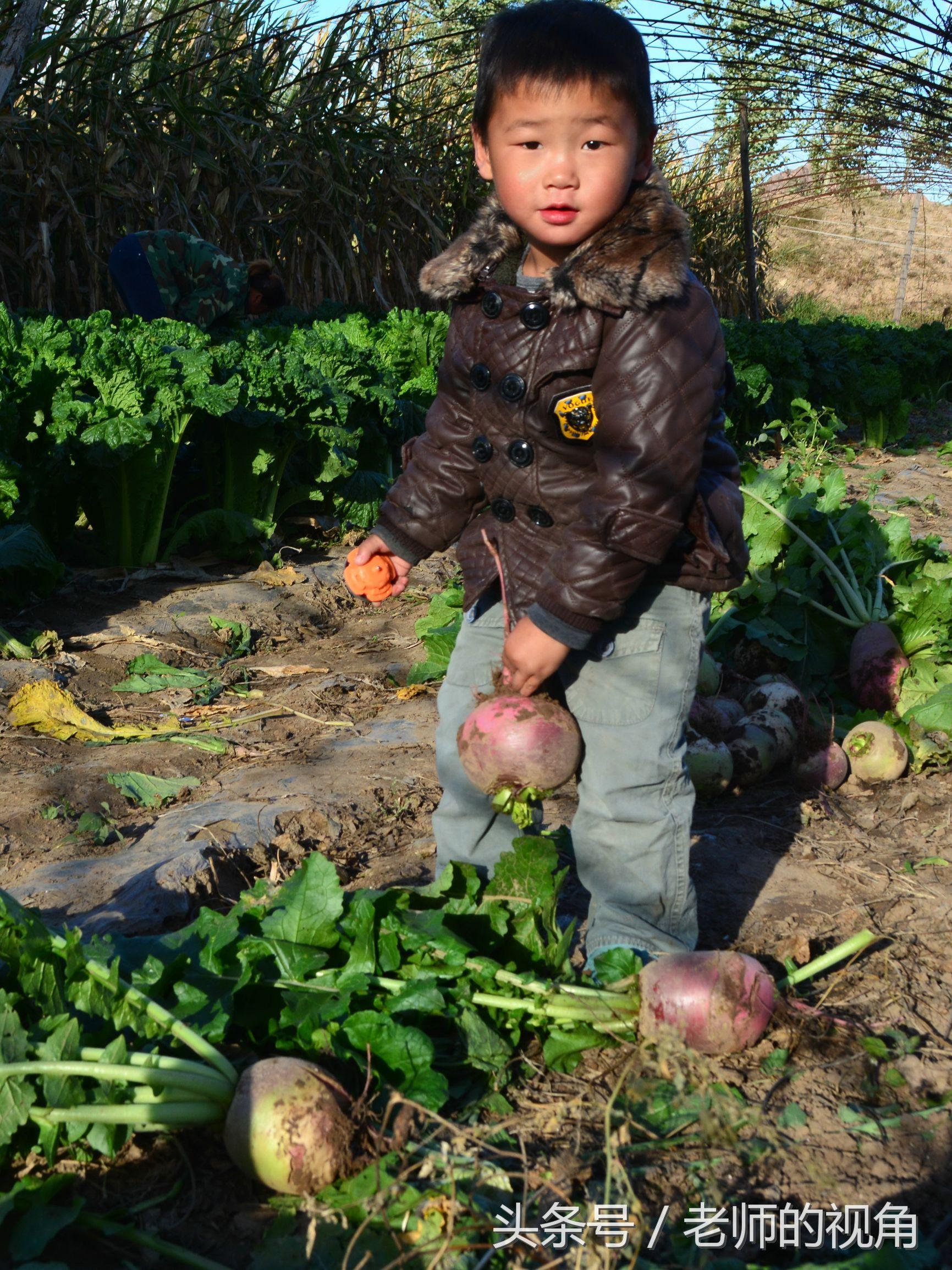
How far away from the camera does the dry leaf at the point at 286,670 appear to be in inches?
190

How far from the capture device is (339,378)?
661 centimetres

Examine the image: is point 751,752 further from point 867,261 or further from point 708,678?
point 867,261

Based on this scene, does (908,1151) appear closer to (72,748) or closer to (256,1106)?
(256,1106)

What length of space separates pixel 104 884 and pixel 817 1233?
188cm

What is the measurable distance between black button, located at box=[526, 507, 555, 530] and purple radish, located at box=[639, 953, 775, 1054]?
Answer: 923 mm

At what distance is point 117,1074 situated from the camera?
5.87 feet

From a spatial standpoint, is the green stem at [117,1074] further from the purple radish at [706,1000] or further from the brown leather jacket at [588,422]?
the brown leather jacket at [588,422]

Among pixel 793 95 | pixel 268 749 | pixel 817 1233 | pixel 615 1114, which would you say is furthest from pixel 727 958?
pixel 793 95

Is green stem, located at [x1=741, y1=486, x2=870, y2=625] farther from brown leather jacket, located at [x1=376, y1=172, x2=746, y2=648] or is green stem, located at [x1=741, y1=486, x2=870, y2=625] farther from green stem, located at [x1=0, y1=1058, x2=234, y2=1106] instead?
green stem, located at [x1=0, y1=1058, x2=234, y2=1106]

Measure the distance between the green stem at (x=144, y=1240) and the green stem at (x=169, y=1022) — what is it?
256mm

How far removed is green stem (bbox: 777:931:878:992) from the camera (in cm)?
238

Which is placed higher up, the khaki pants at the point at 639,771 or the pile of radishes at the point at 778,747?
the khaki pants at the point at 639,771

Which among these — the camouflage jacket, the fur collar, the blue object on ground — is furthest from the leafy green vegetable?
the blue object on ground

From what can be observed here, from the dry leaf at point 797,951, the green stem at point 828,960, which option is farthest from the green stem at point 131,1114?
the dry leaf at point 797,951
